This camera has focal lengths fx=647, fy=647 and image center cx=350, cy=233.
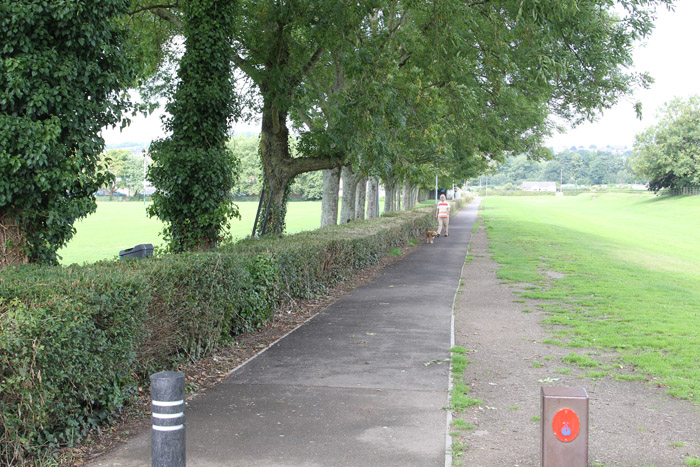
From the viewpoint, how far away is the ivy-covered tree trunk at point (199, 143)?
1120 cm

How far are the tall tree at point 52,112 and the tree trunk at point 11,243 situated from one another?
0.03 feet

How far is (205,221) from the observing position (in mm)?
11422

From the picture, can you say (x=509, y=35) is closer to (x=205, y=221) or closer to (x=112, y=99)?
(x=205, y=221)

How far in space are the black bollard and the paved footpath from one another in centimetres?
118

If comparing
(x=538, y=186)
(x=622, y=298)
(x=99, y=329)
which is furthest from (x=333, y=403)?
(x=538, y=186)

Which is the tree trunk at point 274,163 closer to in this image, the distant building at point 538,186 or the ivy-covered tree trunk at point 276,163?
the ivy-covered tree trunk at point 276,163

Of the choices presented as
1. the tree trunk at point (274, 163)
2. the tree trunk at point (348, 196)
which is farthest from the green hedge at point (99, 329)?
the tree trunk at point (348, 196)

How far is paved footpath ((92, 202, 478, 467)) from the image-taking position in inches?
195

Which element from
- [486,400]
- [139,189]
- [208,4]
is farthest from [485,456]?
[139,189]

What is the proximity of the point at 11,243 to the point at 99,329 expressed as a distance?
9.62 feet

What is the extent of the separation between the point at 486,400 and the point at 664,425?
1577mm

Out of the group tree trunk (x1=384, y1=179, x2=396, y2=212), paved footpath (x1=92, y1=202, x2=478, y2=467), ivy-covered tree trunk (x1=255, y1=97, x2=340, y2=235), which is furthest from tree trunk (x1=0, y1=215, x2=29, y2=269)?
tree trunk (x1=384, y1=179, x2=396, y2=212)

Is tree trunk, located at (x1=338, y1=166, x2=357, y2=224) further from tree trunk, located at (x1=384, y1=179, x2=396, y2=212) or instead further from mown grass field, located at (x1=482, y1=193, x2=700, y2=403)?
tree trunk, located at (x1=384, y1=179, x2=396, y2=212)

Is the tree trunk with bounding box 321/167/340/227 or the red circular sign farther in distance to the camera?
the tree trunk with bounding box 321/167/340/227
